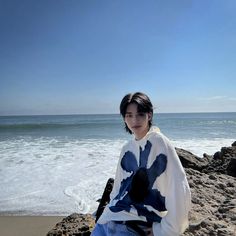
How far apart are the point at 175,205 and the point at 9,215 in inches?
177

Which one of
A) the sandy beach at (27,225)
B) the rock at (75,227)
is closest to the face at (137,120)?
the rock at (75,227)

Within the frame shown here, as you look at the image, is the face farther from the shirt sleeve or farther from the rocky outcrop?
the rocky outcrop

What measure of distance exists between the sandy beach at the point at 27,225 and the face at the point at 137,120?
343 cm

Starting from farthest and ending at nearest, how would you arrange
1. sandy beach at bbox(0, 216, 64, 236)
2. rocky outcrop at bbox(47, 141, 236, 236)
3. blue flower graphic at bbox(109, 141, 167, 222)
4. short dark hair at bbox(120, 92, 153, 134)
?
sandy beach at bbox(0, 216, 64, 236) < rocky outcrop at bbox(47, 141, 236, 236) < short dark hair at bbox(120, 92, 153, 134) < blue flower graphic at bbox(109, 141, 167, 222)

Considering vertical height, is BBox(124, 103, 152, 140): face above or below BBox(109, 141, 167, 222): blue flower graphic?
above

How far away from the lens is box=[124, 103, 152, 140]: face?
1812mm

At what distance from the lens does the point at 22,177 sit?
7.80 meters

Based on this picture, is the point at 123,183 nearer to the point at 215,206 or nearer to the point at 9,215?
the point at 215,206

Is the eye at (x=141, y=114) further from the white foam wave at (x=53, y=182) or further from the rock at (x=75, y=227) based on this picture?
the white foam wave at (x=53, y=182)

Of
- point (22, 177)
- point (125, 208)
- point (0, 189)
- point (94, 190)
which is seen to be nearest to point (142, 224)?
point (125, 208)

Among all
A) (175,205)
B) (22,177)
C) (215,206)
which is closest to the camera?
(175,205)

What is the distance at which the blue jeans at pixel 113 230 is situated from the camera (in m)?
1.71

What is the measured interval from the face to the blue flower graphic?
0.12 meters

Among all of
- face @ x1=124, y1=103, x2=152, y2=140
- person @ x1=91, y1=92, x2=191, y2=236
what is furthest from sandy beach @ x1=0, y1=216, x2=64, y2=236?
face @ x1=124, y1=103, x2=152, y2=140
